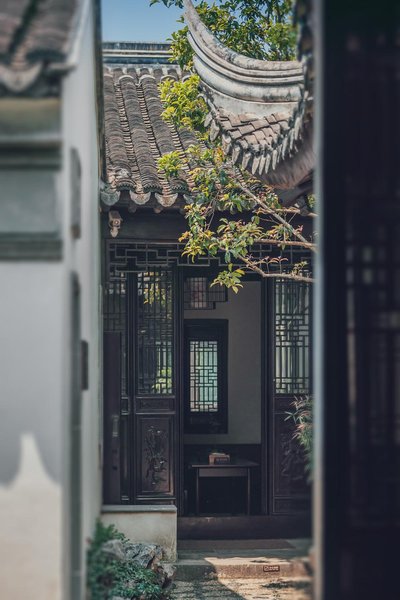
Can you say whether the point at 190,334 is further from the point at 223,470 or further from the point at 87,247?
the point at 87,247

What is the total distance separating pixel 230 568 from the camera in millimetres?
10797

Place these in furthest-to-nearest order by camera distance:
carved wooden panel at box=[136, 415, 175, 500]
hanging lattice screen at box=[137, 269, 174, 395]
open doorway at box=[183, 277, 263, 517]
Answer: open doorway at box=[183, 277, 263, 517] < hanging lattice screen at box=[137, 269, 174, 395] < carved wooden panel at box=[136, 415, 175, 500]

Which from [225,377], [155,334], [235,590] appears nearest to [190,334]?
[225,377]

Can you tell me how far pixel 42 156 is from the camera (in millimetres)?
5250

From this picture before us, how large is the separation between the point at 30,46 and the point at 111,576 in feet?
10.7

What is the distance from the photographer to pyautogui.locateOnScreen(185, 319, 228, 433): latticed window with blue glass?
14.5 metres

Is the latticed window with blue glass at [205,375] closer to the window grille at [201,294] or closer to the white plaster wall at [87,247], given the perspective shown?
the window grille at [201,294]

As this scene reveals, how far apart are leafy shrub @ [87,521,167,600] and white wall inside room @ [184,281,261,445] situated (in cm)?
511

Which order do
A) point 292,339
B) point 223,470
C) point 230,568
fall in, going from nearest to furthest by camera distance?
point 230,568 → point 292,339 → point 223,470

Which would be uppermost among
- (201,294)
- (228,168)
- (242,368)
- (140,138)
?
(140,138)

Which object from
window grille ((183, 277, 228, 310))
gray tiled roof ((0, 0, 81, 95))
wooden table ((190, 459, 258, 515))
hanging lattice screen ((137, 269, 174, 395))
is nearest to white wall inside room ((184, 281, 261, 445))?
window grille ((183, 277, 228, 310))

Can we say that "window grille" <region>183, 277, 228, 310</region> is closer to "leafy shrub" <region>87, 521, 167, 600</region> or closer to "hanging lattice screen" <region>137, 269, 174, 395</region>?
"hanging lattice screen" <region>137, 269, 174, 395</region>

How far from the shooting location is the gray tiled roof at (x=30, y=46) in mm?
4934

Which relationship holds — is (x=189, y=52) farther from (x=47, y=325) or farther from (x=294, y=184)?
(x=47, y=325)
